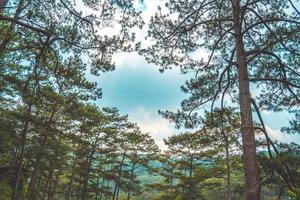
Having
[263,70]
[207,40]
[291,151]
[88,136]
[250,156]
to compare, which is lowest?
[250,156]

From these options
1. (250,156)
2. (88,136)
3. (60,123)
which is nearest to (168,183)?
(88,136)

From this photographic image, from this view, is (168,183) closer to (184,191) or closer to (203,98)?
(184,191)

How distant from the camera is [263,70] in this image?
938 cm

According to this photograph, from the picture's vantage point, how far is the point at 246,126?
686 centimetres

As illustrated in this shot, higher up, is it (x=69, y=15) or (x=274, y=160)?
(x=69, y=15)

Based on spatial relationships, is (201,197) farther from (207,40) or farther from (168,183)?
(207,40)

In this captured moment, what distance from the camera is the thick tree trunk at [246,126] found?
634 cm

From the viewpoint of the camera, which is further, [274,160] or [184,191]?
[184,191]

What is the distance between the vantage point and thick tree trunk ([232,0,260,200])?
250 inches

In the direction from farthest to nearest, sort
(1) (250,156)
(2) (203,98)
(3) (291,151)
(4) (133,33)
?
1. (2) (203,98)
2. (4) (133,33)
3. (3) (291,151)
4. (1) (250,156)

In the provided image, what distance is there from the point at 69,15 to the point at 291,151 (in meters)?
6.92

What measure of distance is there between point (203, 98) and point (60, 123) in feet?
58.9

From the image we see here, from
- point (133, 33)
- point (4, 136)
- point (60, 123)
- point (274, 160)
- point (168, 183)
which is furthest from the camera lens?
point (168, 183)

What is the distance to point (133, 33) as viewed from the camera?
8.93m
